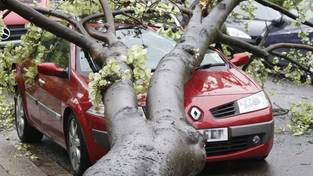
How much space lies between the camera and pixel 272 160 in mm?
7285

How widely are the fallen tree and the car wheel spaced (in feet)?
19.6

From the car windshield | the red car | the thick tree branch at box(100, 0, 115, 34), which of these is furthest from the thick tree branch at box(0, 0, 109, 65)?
the car windshield

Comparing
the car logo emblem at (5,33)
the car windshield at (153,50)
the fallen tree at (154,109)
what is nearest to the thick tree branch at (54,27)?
the fallen tree at (154,109)

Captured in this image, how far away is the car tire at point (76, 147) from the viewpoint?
21.8ft

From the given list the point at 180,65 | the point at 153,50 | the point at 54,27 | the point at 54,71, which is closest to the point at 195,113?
the point at 153,50

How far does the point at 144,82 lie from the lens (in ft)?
8.55

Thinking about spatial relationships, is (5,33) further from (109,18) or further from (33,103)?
(109,18)

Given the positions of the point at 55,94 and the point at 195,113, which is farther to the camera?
the point at 55,94

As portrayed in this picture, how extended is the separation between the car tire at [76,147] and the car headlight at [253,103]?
164 cm

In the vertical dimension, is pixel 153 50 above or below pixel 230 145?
above

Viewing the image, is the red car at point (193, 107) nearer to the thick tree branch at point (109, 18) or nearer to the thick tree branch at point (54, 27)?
the thick tree branch at point (109, 18)

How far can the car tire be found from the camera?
21.8 feet

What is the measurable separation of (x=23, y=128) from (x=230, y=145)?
11.5ft

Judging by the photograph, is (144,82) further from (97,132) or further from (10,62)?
(97,132)
